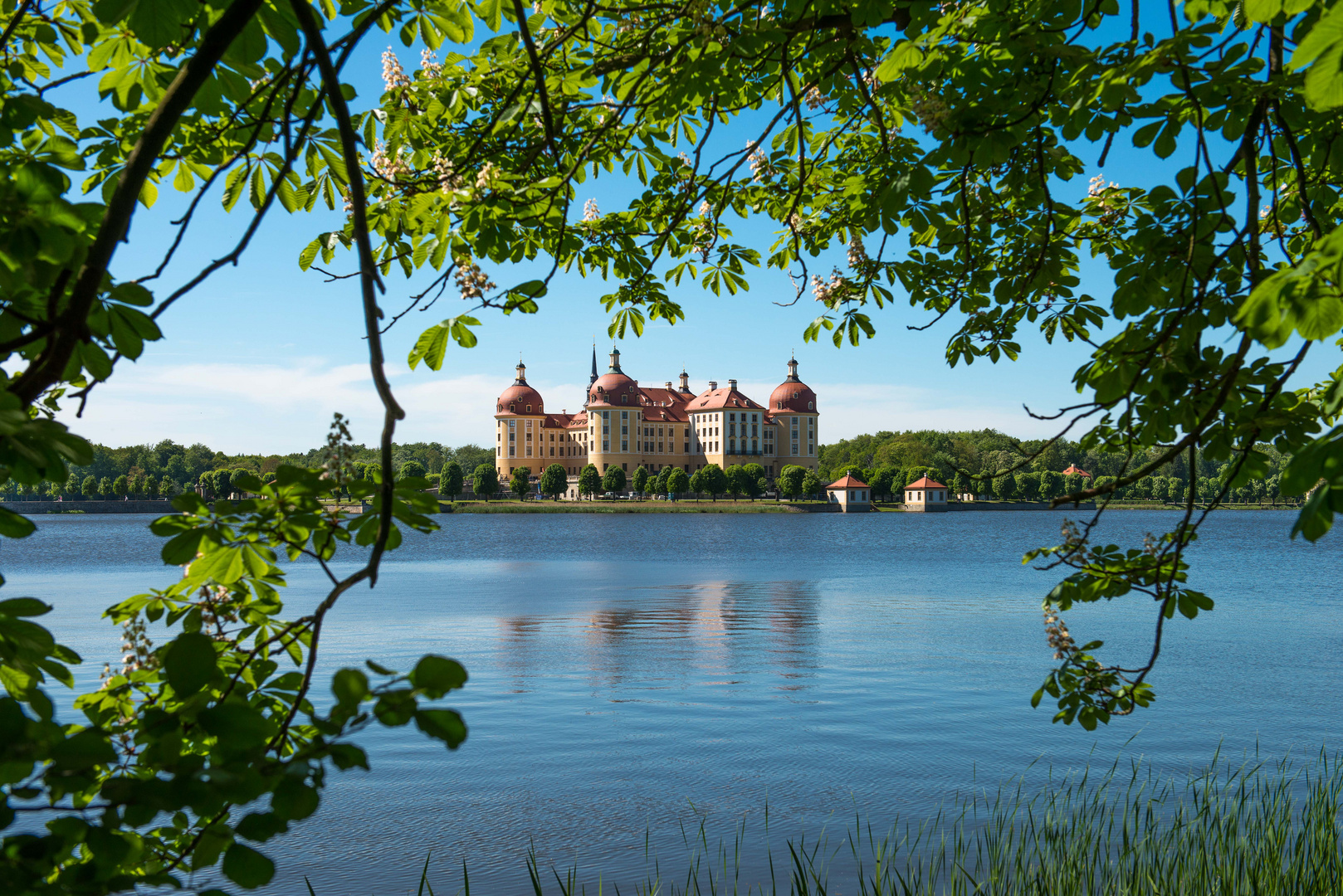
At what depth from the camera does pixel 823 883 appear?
5988 mm

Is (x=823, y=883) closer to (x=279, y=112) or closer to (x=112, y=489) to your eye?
(x=279, y=112)

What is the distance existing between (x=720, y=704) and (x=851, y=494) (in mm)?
99821

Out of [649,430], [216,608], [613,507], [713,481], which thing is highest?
[649,430]

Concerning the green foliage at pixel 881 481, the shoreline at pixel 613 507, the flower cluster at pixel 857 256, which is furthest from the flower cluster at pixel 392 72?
the green foliage at pixel 881 481

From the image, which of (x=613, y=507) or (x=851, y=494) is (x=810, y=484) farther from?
(x=613, y=507)

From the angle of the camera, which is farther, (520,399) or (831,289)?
(520,399)

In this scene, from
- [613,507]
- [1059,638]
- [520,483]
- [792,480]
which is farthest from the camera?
[792,480]

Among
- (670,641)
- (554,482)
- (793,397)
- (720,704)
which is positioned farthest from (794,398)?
(720,704)

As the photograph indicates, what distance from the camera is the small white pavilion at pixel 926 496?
108 meters

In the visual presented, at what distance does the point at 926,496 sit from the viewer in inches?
4259

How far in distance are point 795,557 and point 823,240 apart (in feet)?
120

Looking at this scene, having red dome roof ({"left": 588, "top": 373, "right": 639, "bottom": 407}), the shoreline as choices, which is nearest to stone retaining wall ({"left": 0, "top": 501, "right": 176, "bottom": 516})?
the shoreline

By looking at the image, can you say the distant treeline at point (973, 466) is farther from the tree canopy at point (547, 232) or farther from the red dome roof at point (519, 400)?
the tree canopy at point (547, 232)

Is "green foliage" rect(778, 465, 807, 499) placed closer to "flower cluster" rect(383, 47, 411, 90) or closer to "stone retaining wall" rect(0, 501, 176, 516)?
"stone retaining wall" rect(0, 501, 176, 516)
